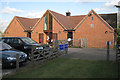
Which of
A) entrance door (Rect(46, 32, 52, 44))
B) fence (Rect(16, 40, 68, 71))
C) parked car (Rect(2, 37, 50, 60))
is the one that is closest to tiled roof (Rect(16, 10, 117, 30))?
entrance door (Rect(46, 32, 52, 44))

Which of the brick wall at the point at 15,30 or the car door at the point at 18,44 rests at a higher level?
the brick wall at the point at 15,30

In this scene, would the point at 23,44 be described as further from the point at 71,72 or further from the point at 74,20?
the point at 74,20

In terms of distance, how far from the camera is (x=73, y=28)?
26609 mm

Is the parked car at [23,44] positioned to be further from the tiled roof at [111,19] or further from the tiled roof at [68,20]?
the tiled roof at [111,19]

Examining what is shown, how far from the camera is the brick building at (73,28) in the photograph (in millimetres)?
23984

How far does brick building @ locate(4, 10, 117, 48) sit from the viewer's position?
78.7ft

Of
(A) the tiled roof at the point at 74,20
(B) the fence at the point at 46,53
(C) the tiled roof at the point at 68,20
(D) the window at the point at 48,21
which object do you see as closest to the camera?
(B) the fence at the point at 46,53

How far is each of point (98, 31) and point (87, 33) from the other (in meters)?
1.90

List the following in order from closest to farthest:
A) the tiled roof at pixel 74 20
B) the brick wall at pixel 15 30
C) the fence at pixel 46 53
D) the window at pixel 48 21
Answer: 1. the fence at pixel 46 53
2. the tiled roof at pixel 74 20
3. the window at pixel 48 21
4. the brick wall at pixel 15 30

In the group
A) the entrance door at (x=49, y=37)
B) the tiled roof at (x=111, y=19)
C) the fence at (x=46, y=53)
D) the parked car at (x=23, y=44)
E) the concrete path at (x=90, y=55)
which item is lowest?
the concrete path at (x=90, y=55)

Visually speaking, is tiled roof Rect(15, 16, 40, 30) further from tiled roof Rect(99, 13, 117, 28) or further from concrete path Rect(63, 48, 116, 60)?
concrete path Rect(63, 48, 116, 60)

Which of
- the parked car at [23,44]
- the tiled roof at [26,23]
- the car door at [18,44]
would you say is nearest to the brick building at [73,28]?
the tiled roof at [26,23]

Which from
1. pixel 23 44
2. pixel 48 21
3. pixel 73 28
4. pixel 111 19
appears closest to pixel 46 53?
pixel 23 44

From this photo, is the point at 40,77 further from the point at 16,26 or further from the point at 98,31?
the point at 16,26
